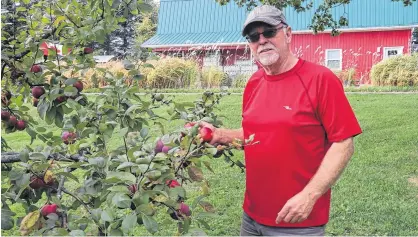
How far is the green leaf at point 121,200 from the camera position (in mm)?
1411

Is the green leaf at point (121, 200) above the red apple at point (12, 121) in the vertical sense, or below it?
below

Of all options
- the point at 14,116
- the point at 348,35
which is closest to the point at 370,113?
the point at 14,116

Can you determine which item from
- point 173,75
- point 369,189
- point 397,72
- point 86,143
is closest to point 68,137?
point 86,143

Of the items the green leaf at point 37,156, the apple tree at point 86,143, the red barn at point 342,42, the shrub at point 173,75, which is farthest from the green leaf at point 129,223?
the red barn at point 342,42

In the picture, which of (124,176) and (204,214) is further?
(204,214)

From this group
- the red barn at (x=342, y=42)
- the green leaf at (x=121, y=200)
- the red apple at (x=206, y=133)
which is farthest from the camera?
the red barn at (x=342, y=42)

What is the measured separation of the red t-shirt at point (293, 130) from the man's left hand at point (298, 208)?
145 mm

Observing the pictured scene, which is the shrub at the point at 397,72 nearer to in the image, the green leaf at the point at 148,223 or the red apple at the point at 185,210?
the red apple at the point at 185,210

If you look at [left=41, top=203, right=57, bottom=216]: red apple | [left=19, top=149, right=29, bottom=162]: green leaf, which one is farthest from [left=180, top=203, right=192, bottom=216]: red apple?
[left=19, top=149, right=29, bottom=162]: green leaf

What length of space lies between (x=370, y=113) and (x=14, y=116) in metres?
9.67

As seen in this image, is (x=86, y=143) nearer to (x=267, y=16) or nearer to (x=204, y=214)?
(x=204, y=214)

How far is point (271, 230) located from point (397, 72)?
15.8m

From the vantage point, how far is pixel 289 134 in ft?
7.79

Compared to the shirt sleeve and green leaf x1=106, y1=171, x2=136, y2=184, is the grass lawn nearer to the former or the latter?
the shirt sleeve
